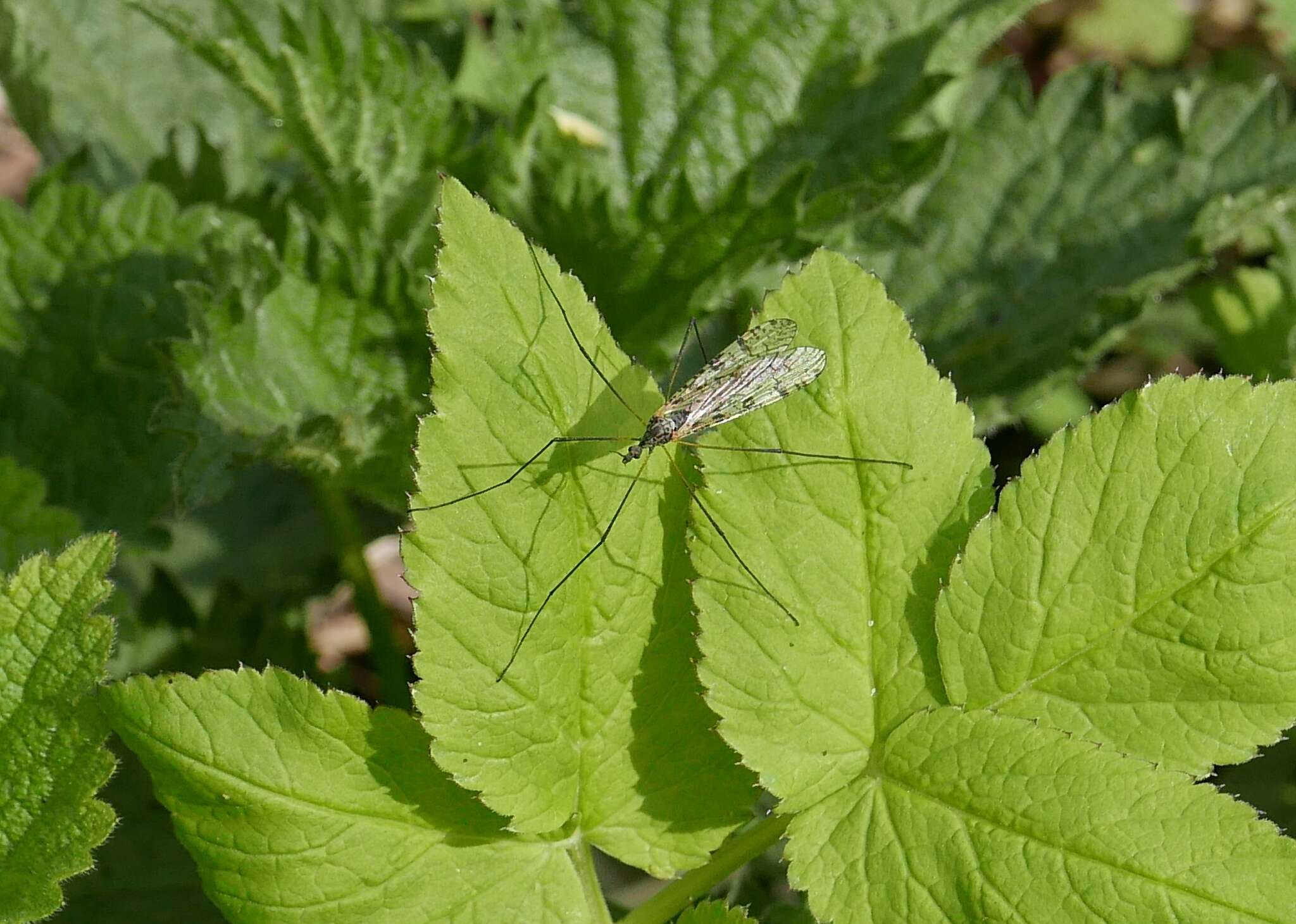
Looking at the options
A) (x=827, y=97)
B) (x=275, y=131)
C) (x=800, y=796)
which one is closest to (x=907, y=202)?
(x=827, y=97)

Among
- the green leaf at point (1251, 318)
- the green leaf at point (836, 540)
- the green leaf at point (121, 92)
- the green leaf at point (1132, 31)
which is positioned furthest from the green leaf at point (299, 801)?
the green leaf at point (1132, 31)

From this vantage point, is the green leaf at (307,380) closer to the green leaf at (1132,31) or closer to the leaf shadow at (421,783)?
the leaf shadow at (421,783)

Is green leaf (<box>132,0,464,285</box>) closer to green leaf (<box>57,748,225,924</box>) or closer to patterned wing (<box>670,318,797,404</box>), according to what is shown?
patterned wing (<box>670,318,797,404</box>)

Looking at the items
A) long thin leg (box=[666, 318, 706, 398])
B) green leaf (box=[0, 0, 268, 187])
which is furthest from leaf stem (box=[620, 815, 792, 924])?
green leaf (box=[0, 0, 268, 187])

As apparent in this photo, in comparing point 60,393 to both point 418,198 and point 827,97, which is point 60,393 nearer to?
point 418,198

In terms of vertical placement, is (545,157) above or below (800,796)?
above

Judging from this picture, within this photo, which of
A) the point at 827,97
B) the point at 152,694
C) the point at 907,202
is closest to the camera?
the point at 152,694
